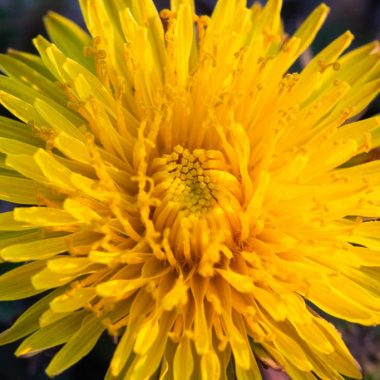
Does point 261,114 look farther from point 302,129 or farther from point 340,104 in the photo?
point 340,104

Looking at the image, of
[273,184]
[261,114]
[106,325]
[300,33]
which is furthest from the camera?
[300,33]

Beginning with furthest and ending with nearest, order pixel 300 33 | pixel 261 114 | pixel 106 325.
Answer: pixel 300 33, pixel 261 114, pixel 106 325

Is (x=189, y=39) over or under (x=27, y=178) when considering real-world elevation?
over

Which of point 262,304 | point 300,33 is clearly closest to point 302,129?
point 300,33

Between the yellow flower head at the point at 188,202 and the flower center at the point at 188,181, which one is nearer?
the yellow flower head at the point at 188,202

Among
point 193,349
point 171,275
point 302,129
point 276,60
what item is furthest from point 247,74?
point 193,349

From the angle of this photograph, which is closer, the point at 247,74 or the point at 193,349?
the point at 193,349

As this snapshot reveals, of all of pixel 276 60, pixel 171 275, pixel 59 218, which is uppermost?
pixel 276 60

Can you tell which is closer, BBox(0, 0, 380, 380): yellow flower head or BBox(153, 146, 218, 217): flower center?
BBox(0, 0, 380, 380): yellow flower head
